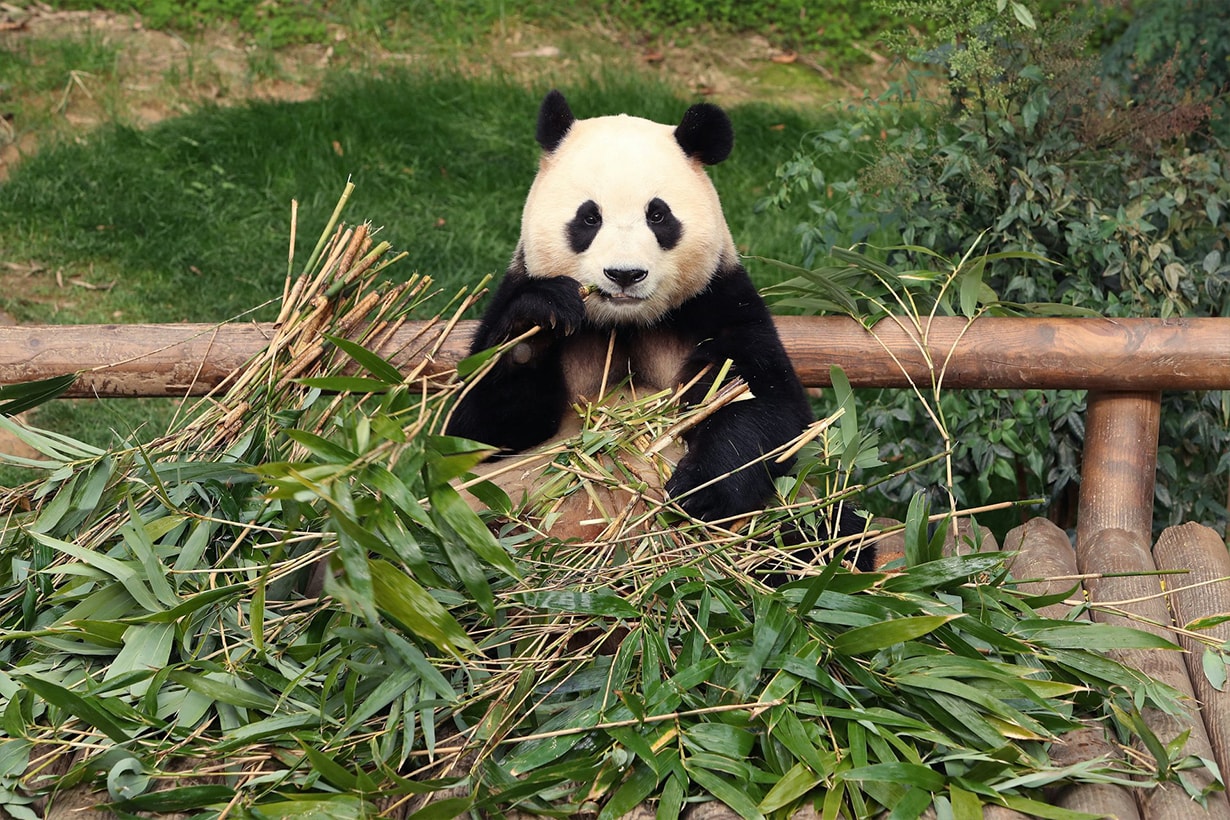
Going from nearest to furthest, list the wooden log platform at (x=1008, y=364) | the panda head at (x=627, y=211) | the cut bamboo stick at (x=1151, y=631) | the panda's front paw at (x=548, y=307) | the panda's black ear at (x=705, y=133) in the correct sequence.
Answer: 1. the cut bamboo stick at (x=1151, y=631)
2. the panda's front paw at (x=548, y=307)
3. the panda head at (x=627, y=211)
4. the panda's black ear at (x=705, y=133)
5. the wooden log platform at (x=1008, y=364)

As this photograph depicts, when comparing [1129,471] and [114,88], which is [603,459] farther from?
[114,88]

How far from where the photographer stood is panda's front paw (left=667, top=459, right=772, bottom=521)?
2.30 metres

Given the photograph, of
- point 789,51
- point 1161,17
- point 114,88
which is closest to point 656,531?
point 1161,17

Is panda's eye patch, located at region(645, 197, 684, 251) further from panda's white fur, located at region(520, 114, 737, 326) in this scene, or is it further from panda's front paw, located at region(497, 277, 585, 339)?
panda's front paw, located at region(497, 277, 585, 339)

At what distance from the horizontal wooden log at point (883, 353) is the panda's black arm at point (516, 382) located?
0.97 ft

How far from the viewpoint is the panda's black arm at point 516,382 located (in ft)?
7.80

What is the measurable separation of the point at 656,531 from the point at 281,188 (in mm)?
3513

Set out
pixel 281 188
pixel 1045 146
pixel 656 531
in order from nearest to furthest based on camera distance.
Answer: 1. pixel 656 531
2. pixel 1045 146
3. pixel 281 188

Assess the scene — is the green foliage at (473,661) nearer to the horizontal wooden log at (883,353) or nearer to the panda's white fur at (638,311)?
the panda's white fur at (638,311)

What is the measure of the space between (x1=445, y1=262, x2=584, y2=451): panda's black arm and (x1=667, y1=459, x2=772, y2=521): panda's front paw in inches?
14.1

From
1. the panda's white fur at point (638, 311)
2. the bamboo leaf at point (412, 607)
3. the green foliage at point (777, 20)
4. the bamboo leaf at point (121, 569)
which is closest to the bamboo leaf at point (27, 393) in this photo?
the bamboo leaf at point (121, 569)

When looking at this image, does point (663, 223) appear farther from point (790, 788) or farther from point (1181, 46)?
point (1181, 46)

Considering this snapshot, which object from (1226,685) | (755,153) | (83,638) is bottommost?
(755,153)

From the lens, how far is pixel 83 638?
2.08 meters
